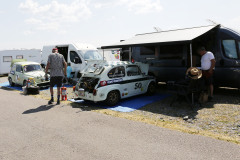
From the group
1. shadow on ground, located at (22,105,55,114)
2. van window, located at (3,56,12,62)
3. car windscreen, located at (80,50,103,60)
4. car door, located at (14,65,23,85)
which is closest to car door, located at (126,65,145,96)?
shadow on ground, located at (22,105,55,114)

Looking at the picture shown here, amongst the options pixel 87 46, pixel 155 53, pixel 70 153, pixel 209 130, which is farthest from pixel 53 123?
pixel 87 46

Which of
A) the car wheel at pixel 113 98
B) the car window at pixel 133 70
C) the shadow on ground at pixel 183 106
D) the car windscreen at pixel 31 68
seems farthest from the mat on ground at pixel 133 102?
the car windscreen at pixel 31 68

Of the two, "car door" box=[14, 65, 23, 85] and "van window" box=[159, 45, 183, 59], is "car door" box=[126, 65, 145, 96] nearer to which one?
"van window" box=[159, 45, 183, 59]

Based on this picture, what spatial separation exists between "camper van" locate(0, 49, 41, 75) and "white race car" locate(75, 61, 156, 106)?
16.6 meters

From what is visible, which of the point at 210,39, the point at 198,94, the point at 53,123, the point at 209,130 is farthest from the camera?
the point at 210,39

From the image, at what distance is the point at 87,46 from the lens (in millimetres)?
15266

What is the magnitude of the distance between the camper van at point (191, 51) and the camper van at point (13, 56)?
51.9 ft

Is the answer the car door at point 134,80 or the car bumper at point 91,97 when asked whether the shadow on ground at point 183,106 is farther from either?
the car bumper at point 91,97

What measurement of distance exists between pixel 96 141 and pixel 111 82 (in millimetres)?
3457

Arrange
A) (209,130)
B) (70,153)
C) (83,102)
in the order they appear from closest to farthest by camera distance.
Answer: (70,153) < (209,130) < (83,102)

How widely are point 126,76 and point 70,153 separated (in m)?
4.74

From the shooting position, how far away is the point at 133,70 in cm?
880

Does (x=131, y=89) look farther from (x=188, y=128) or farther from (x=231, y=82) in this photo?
(x=231, y=82)

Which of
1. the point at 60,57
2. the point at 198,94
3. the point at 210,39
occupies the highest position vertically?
the point at 210,39
